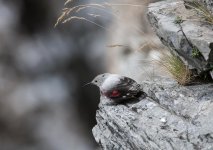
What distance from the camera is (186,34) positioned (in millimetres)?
3934

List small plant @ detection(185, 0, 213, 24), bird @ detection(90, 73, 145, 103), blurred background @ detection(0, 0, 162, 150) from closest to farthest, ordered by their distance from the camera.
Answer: small plant @ detection(185, 0, 213, 24)
bird @ detection(90, 73, 145, 103)
blurred background @ detection(0, 0, 162, 150)

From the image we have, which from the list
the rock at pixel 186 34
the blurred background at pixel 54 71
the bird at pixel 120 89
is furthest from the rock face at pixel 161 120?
the blurred background at pixel 54 71

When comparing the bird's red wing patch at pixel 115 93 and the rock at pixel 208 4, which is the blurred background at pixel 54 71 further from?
the rock at pixel 208 4

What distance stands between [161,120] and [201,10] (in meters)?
1.12

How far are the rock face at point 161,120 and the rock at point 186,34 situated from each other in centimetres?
32

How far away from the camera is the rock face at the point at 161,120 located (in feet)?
11.7

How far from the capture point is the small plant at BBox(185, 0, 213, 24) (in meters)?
3.96

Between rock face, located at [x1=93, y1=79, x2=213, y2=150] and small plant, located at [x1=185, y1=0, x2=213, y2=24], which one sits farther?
small plant, located at [x1=185, y1=0, x2=213, y2=24]

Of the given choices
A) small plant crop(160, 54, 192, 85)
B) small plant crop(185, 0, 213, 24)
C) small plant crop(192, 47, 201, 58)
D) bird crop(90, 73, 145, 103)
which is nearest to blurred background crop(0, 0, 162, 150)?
bird crop(90, 73, 145, 103)

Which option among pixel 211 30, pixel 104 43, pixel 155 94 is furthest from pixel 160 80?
pixel 104 43

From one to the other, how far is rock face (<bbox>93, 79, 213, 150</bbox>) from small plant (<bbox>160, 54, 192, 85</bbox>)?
0.08 meters

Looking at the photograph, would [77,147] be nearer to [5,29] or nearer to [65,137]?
[65,137]

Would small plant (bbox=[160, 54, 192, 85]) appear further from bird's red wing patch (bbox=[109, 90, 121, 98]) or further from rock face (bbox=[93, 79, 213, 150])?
bird's red wing patch (bbox=[109, 90, 121, 98])

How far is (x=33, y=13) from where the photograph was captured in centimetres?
818
